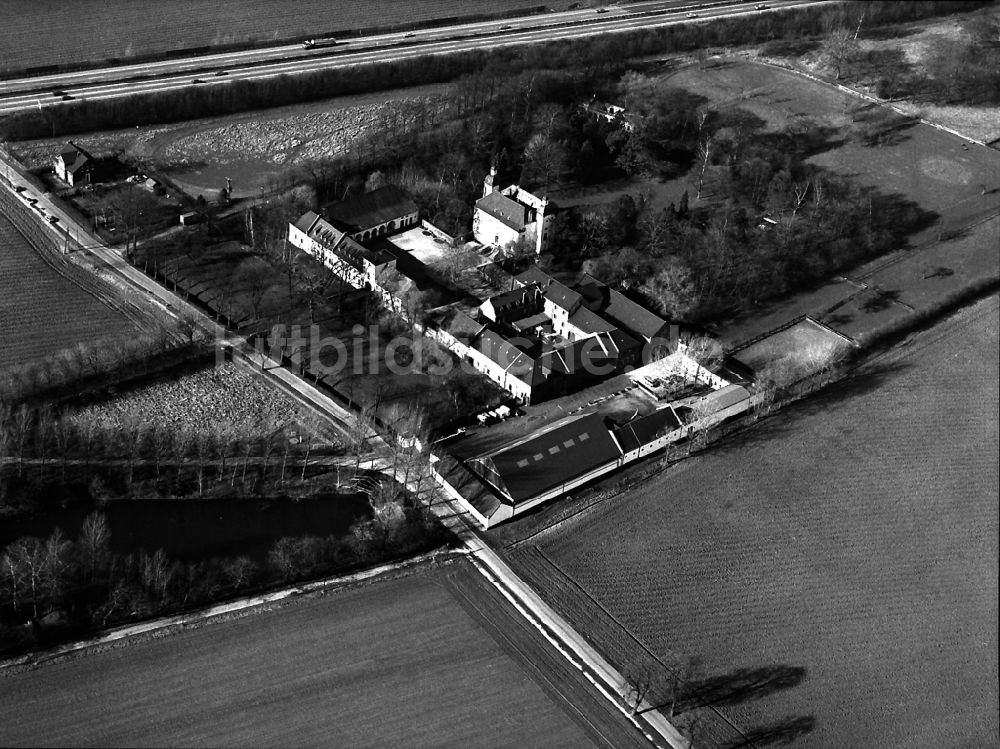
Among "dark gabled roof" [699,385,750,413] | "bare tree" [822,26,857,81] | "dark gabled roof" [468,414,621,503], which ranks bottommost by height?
"dark gabled roof" [468,414,621,503]

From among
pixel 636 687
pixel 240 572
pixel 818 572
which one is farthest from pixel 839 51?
pixel 240 572

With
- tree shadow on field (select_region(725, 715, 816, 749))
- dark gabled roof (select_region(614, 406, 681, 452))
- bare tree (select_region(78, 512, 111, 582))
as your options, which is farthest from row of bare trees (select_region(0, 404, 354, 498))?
tree shadow on field (select_region(725, 715, 816, 749))

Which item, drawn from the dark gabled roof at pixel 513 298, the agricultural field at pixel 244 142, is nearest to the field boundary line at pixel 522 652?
the dark gabled roof at pixel 513 298

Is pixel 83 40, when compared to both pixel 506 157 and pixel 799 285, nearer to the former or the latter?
pixel 506 157

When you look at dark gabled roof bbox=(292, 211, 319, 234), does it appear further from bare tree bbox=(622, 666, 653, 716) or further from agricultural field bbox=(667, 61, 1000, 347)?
bare tree bbox=(622, 666, 653, 716)

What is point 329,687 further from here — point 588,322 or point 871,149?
point 871,149

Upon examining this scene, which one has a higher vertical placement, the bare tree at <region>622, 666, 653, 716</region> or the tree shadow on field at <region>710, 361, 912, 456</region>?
the tree shadow on field at <region>710, 361, 912, 456</region>

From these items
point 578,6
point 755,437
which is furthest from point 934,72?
point 755,437
